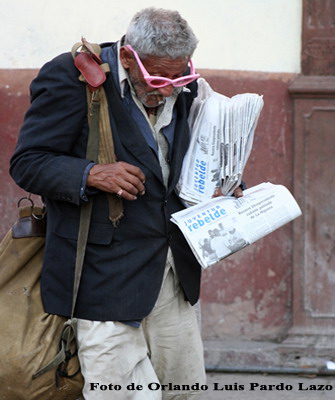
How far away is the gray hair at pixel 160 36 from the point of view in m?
2.94

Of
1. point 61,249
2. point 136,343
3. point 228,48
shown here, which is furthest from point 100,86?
point 228,48

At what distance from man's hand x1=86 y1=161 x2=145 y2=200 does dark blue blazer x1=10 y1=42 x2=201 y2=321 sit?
5 centimetres

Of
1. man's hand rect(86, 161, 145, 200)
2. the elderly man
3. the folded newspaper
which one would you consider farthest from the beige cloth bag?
the folded newspaper

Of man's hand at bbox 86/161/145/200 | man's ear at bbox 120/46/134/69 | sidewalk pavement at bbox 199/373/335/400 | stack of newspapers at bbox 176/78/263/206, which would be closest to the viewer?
man's hand at bbox 86/161/145/200

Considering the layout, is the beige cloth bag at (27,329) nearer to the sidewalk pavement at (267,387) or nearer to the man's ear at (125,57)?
the man's ear at (125,57)

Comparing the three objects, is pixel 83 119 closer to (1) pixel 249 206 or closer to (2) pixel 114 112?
(2) pixel 114 112

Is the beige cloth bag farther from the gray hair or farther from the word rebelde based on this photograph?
the gray hair

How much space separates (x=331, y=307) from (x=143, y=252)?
7.49ft

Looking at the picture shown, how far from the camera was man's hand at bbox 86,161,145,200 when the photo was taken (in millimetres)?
2906

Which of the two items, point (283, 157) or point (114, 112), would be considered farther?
point (283, 157)

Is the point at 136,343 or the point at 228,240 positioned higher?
the point at 228,240

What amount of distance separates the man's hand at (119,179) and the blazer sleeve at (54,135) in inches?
1.9

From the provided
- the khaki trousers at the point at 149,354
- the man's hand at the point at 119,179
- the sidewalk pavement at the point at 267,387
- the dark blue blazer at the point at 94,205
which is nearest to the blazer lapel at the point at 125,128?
the dark blue blazer at the point at 94,205

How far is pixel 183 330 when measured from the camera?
3330 millimetres
